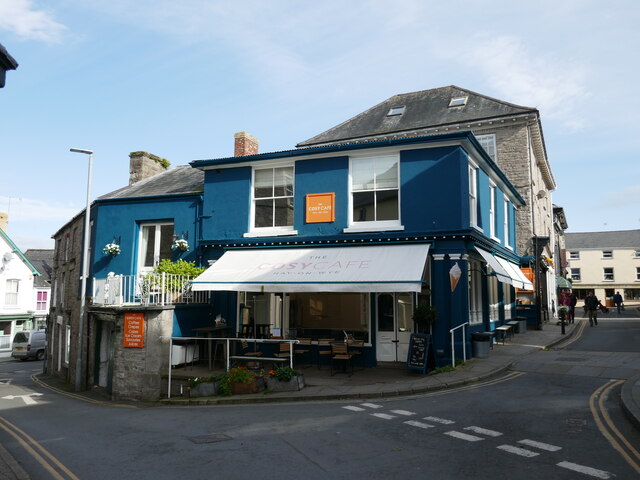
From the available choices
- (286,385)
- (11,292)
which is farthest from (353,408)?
(11,292)

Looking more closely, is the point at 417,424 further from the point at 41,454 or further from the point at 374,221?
the point at 374,221

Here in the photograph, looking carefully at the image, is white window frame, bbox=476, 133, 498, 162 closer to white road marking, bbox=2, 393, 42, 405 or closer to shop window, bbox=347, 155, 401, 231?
shop window, bbox=347, 155, 401, 231

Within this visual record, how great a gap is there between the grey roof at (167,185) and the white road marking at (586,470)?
14.4 metres

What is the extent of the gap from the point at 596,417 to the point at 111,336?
1510 centimetres

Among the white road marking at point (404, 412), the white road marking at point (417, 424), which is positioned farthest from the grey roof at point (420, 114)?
the white road marking at point (417, 424)

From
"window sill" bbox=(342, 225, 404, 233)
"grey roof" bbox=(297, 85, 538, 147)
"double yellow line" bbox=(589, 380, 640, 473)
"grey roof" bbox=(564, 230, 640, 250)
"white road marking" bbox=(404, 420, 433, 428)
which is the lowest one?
"white road marking" bbox=(404, 420, 433, 428)

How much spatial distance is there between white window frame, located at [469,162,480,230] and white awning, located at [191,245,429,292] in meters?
2.20

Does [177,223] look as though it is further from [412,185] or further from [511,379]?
[511,379]

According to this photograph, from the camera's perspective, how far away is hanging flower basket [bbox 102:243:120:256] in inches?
707

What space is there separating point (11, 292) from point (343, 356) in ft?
127

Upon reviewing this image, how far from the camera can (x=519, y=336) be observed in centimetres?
2048

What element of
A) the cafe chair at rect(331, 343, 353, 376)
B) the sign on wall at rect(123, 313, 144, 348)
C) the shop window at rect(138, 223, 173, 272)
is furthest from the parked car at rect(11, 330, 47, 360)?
the cafe chair at rect(331, 343, 353, 376)

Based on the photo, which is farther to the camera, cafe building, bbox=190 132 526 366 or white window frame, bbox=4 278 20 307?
white window frame, bbox=4 278 20 307

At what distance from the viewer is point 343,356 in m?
13.2
